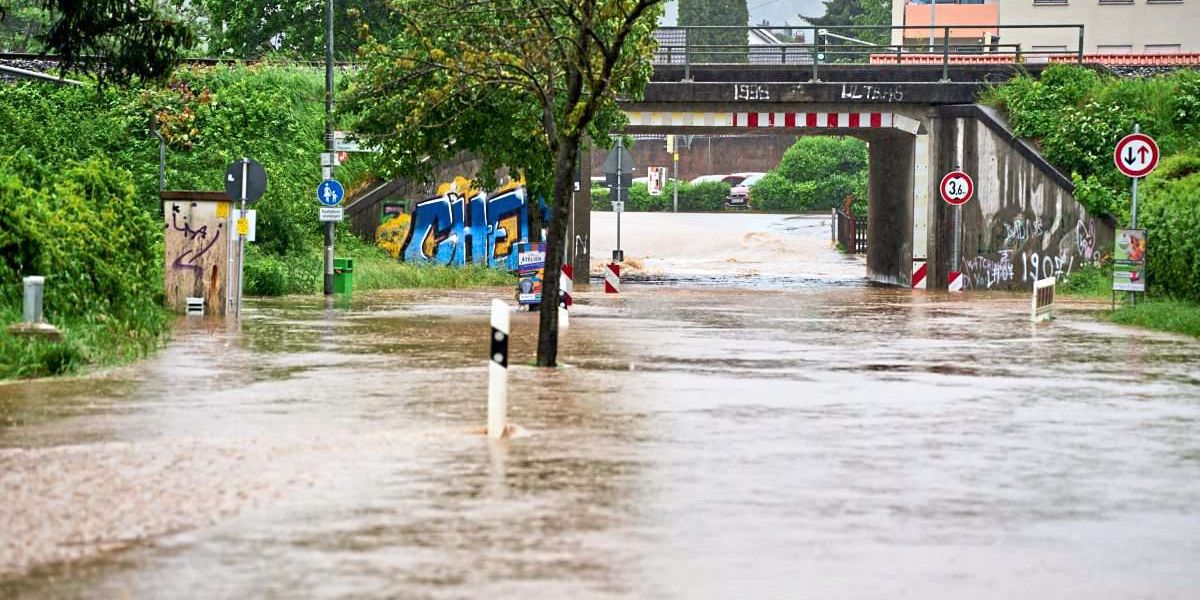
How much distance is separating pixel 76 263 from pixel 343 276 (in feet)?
55.4


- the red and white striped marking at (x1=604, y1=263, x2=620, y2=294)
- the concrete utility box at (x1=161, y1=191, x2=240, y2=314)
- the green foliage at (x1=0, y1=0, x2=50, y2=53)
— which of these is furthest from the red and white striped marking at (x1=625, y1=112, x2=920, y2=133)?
the green foliage at (x1=0, y1=0, x2=50, y2=53)

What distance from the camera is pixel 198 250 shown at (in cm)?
2827

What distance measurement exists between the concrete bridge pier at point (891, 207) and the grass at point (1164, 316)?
17.0m

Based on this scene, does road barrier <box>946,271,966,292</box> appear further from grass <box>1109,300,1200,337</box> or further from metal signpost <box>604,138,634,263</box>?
grass <box>1109,300,1200,337</box>

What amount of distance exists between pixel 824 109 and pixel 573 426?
32.5m

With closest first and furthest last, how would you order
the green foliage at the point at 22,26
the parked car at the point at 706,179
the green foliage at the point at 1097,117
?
the green foliage at the point at 1097,117
the green foliage at the point at 22,26
the parked car at the point at 706,179

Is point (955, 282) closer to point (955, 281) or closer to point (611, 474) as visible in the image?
point (955, 281)

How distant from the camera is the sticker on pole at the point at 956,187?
4281 cm

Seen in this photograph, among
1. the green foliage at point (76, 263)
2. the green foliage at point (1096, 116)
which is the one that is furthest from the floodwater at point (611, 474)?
the green foliage at point (1096, 116)

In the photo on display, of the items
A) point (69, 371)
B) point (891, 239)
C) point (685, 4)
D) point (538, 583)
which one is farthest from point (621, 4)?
point (685, 4)

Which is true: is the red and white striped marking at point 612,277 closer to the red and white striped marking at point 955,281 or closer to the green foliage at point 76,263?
the red and white striped marking at point 955,281

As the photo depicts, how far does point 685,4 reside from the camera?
127 meters

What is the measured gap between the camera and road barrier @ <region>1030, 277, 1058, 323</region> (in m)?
29.2

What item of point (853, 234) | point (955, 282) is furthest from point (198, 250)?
point (853, 234)
